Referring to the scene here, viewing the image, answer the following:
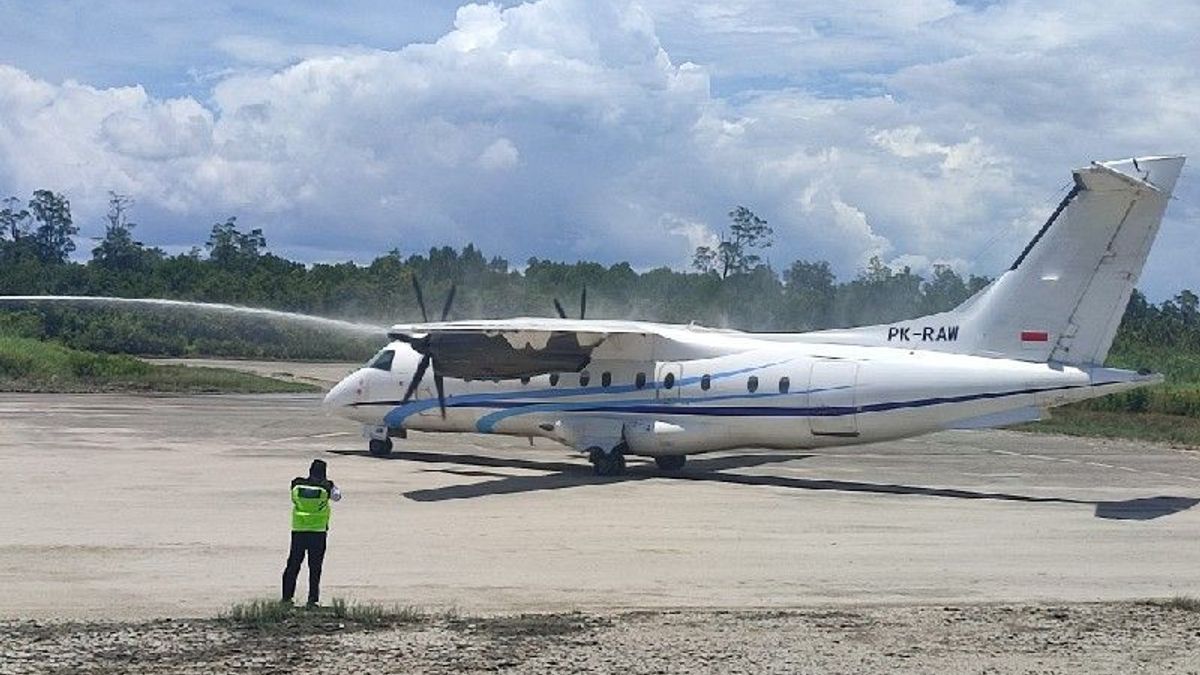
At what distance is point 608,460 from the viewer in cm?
3123

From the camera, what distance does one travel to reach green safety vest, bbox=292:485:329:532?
587 inches

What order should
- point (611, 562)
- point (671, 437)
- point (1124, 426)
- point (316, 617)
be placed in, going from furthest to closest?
point (1124, 426) < point (671, 437) < point (611, 562) < point (316, 617)

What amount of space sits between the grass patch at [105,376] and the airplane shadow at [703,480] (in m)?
29.8

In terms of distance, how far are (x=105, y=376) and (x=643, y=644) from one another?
57.8 m

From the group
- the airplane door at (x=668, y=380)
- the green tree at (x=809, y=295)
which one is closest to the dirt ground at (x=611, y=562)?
the airplane door at (x=668, y=380)

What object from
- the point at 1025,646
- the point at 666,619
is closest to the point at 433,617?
the point at 666,619

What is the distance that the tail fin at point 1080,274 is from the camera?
24656 millimetres

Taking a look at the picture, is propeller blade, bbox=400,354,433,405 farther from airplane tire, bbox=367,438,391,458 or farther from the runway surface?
airplane tire, bbox=367,438,391,458

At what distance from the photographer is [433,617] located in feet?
48.0

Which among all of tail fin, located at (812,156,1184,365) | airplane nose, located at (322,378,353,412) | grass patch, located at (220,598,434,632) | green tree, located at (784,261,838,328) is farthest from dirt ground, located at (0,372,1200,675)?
green tree, located at (784,261,838,328)

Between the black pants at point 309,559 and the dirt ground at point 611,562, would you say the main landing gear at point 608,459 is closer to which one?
the dirt ground at point 611,562

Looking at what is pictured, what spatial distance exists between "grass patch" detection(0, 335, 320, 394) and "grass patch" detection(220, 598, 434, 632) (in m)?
49.9

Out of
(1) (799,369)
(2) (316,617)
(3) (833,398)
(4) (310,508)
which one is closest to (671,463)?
(1) (799,369)

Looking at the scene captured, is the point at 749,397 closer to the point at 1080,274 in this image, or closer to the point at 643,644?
the point at 1080,274
